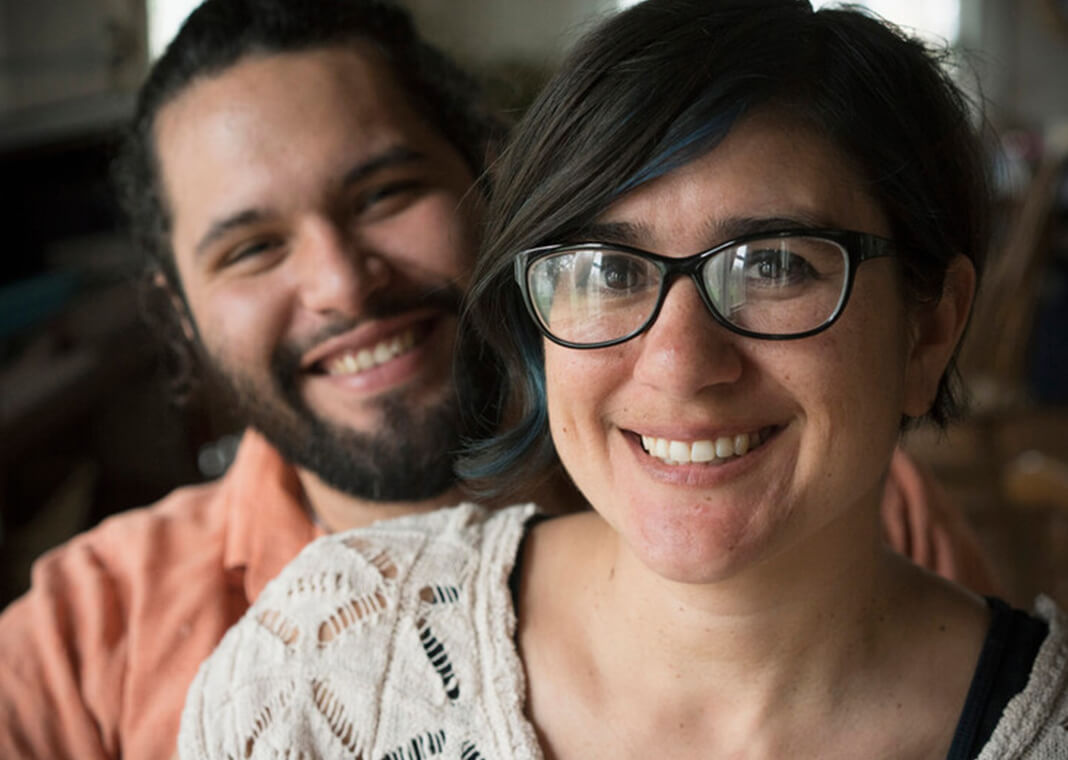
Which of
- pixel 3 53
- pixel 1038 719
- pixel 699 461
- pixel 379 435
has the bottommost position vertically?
pixel 1038 719

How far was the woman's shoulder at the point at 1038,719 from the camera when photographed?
1.07m

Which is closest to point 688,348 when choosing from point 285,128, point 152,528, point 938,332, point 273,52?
point 938,332

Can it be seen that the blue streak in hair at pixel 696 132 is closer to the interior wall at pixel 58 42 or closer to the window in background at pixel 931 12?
the interior wall at pixel 58 42

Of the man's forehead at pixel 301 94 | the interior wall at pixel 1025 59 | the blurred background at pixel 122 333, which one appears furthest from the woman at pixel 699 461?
the interior wall at pixel 1025 59

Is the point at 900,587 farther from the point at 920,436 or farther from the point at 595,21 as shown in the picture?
the point at 920,436

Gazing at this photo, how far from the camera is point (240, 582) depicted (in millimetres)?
1624

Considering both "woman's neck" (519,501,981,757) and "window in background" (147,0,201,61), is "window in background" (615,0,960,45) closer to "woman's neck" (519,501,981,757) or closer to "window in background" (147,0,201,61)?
"window in background" (147,0,201,61)

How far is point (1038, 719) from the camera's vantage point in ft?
3.56

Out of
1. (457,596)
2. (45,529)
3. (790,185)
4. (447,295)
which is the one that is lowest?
(45,529)

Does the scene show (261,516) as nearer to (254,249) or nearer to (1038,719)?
(254,249)

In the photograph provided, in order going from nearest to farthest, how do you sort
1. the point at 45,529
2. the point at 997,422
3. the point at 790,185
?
the point at 790,185 < the point at 45,529 < the point at 997,422

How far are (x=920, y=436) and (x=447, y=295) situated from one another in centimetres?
197

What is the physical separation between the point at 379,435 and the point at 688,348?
2.50 ft

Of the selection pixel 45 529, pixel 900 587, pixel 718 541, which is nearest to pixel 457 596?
pixel 718 541
